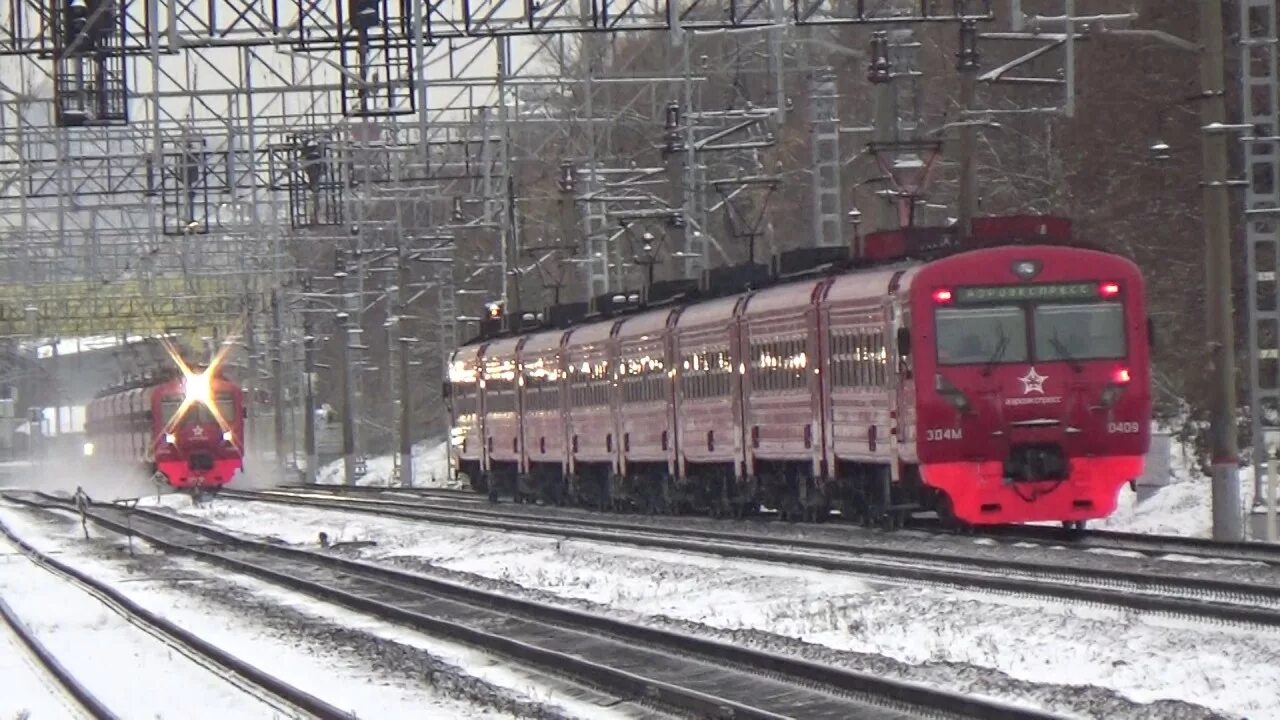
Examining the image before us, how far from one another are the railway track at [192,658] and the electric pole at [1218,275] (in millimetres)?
10508

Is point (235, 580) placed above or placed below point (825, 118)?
below

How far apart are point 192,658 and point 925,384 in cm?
833

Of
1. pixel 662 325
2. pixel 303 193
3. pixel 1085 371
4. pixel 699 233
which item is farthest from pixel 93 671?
pixel 303 193

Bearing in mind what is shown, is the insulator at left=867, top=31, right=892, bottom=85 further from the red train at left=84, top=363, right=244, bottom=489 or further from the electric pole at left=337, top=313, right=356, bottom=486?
the electric pole at left=337, top=313, right=356, bottom=486

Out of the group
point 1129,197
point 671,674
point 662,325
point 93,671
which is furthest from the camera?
point 1129,197

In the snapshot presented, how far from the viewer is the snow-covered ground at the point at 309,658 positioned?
14305 mm

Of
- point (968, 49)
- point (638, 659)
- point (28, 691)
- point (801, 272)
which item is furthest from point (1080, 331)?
point (28, 691)

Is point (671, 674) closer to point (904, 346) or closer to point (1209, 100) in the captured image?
point (904, 346)

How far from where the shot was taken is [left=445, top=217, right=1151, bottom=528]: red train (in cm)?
2348

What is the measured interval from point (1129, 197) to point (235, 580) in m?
20.9

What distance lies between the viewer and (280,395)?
72938 millimetres

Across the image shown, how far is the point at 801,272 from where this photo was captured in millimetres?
29469

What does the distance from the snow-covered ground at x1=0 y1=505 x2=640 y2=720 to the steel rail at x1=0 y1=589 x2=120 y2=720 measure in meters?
0.18

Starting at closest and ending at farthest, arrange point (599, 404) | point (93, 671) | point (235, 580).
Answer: point (93, 671)
point (235, 580)
point (599, 404)
